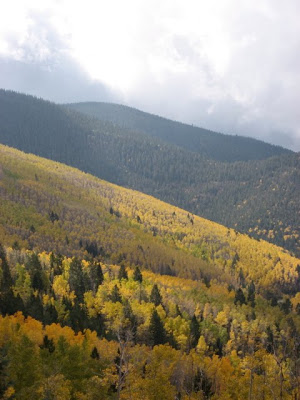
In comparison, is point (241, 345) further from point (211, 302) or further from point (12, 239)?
point (12, 239)

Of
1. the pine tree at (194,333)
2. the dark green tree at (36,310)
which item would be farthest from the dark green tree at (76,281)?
the pine tree at (194,333)

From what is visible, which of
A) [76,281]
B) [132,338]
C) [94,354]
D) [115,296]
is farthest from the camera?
[76,281]

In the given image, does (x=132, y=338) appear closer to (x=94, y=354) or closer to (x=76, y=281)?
(x=94, y=354)

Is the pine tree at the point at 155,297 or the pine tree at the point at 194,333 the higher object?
the pine tree at the point at 155,297

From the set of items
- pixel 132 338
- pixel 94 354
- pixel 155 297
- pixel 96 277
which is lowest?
pixel 94 354

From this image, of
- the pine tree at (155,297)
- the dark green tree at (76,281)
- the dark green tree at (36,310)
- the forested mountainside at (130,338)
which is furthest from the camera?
the pine tree at (155,297)

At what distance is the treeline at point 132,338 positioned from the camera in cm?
5150

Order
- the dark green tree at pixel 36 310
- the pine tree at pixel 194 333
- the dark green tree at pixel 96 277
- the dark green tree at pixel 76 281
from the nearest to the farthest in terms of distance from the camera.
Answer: the dark green tree at pixel 36 310 < the pine tree at pixel 194 333 < the dark green tree at pixel 76 281 < the dark green tree at pixel 96 277

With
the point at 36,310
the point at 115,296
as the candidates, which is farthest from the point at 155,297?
the point at 36,310

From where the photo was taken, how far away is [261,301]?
577 feet

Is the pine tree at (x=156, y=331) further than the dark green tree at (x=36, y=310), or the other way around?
the pine tree at (x=156, y=331)

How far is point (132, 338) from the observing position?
75.4m

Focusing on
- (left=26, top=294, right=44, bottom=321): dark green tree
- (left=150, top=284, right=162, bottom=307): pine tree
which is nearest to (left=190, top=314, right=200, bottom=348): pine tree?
(left=150, top=284, right=162, bottom=307): pine tree

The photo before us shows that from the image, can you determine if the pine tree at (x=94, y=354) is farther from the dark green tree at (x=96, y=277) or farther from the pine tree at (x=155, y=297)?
the dark green tree at (x=96, y=277)
